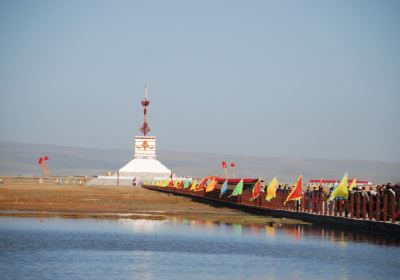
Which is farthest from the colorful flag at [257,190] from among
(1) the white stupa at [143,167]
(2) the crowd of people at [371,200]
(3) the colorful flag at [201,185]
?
(1) the white stupa at [143,167]

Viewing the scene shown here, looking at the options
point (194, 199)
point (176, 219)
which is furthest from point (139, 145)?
point (176, 219)

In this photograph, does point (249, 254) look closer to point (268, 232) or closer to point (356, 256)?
point (356, 256)

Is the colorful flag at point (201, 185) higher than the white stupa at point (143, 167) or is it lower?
lower

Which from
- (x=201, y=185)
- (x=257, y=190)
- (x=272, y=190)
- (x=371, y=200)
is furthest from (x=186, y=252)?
(x=201, y=185)

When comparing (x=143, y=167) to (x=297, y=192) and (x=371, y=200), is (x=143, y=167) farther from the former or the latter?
(x=371, y=200)

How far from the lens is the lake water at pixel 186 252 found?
2572cm

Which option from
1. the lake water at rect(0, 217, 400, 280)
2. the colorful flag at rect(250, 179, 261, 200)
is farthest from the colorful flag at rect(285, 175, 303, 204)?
the lake water at rect(0, 217, 400, 280)

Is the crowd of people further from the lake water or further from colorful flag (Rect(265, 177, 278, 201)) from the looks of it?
colorful flag (Rect(265, 177, 278, 201))

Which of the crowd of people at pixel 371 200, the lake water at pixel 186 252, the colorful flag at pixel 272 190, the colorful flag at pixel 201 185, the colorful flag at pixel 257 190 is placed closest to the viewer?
the lake water at pixel 186 252

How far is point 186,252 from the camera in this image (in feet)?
103

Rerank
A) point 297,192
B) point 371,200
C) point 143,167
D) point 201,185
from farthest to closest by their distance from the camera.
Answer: point 143,167
point 201,185
point 297,192
point 371,200

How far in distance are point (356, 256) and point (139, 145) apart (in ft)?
440

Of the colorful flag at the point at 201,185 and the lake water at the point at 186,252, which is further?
the colorful flag at the point at 201,185

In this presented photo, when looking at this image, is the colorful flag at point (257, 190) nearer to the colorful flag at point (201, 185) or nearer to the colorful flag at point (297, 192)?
the colorful flag at point (297, 192)
